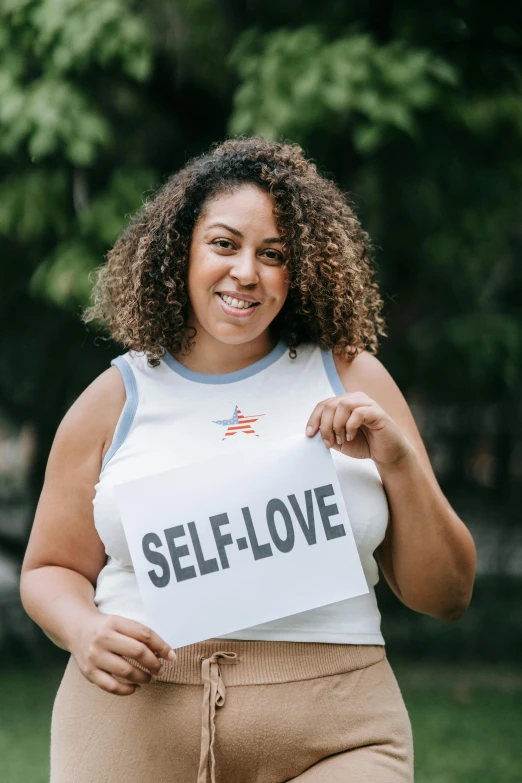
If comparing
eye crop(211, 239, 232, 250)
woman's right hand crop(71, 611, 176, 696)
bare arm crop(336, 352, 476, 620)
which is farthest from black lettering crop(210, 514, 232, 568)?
eye crop(211, 239, 232, 250)

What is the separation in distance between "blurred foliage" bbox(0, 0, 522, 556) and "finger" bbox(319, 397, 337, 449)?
2065 mm

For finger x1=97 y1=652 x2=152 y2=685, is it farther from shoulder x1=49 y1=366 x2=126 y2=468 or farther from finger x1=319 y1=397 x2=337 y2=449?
finger x1=319 y1=397 x2=337 y2=449

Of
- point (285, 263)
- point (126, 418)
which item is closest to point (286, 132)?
point (285, 263)

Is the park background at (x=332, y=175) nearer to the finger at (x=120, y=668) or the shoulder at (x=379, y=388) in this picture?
the shoulder at (x=379, y=388)

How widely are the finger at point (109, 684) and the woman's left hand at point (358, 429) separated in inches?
24.8

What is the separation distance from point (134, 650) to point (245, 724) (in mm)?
305

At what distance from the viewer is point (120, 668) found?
1.91m

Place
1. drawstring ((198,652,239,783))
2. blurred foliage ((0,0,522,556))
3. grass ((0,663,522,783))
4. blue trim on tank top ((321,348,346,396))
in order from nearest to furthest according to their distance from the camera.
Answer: drawstring ((198,652,239,783)), blue trim on tank top ((321,348,346,396)), blurred foliage ((0,0,522,556)), grass ((0,663,522,783))

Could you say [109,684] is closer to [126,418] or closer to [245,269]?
[126,418]

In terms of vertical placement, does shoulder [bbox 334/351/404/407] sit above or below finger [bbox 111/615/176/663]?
above

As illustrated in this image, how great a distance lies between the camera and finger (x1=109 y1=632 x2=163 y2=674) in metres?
1.90

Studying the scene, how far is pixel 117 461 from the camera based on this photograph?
2182 millimetres

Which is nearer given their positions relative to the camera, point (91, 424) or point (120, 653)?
point (120, 653)

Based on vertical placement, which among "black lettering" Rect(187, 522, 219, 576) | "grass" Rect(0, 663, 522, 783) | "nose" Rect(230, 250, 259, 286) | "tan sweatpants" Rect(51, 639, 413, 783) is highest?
"nose" Rect(230, 250, 259, 286)
